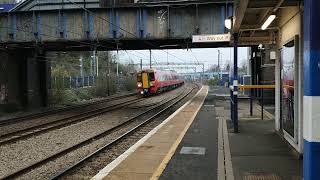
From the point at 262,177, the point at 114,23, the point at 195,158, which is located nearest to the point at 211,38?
the point at 114,23

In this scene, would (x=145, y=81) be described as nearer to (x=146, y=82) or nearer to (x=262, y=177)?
(x=146, y=82)

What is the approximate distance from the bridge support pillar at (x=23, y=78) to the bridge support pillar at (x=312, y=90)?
82.6 feet

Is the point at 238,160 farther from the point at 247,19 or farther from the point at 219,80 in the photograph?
the point at 219,80

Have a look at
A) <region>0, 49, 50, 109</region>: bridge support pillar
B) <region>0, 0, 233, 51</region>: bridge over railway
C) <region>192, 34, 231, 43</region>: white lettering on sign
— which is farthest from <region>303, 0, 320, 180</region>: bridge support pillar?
<region>0, 49, 50, 109</region>: bridge support pillar

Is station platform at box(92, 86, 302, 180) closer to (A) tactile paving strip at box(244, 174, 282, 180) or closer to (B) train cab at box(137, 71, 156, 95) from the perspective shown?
(A) tactile paving strip at box(244, 174, 282, 180)

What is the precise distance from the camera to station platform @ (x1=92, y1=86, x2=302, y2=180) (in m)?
8.17

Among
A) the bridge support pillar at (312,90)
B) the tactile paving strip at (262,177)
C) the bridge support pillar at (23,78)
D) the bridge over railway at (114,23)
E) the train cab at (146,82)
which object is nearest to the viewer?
the bridge support pillar at (312,90)

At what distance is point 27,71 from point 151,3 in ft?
30.9

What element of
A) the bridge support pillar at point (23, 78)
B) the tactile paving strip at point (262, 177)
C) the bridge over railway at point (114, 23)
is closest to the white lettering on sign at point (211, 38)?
the bridge over railway at point (114, 23)

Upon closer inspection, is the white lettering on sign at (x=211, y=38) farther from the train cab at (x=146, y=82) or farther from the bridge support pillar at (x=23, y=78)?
the train cab at (x=146, y=82)

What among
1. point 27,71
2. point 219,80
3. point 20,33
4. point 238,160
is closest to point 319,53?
point 238,160

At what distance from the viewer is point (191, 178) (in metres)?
7.94

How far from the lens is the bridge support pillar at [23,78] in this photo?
28.0 m

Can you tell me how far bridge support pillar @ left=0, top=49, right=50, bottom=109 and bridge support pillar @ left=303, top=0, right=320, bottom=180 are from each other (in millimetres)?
25167
